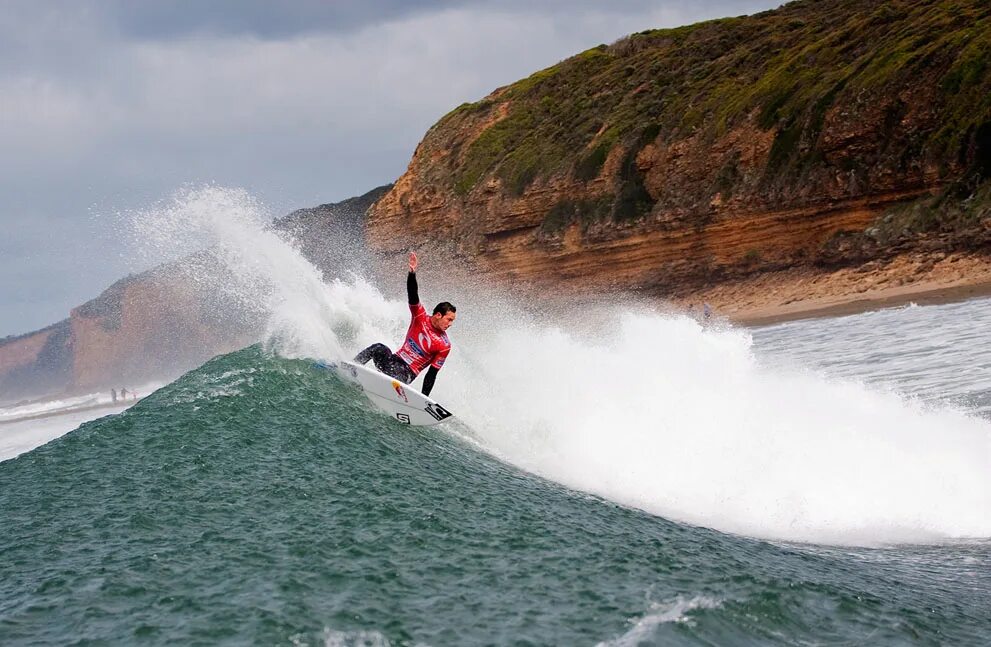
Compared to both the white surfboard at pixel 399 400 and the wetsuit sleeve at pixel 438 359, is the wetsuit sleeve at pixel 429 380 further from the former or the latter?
the white surfboard at pixel 399 400

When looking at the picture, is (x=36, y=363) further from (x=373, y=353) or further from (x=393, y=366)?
(x=393, y=366)

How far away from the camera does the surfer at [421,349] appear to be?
11.8 meters

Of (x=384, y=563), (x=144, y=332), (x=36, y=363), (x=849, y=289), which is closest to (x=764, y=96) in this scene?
(x=849, y=289)

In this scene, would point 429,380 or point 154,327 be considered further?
point 154,327

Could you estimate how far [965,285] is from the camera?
29219mm

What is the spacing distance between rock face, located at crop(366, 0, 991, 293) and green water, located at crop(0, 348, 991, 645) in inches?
1090

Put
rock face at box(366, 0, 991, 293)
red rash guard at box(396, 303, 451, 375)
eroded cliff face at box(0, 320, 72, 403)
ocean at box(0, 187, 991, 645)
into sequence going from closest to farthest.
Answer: ocean at box(0, 187, 991, 645) < red rash guard at box(396, 303, 451, 375) < rock face at box(366, 0, 991, 293) < eroded cliff face at box(0, 320, 72, 403)

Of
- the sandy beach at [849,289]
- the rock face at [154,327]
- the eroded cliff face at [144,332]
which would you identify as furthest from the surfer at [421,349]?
the eroded cliff face at [144,332]

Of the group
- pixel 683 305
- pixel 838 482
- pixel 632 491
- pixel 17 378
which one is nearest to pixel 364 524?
pixel 632 491

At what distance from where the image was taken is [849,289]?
113 ft

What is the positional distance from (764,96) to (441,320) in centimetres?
3497

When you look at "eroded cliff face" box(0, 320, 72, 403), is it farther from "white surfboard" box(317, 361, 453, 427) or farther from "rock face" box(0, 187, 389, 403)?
"white surfboard" box(317, 361, 453, 427)

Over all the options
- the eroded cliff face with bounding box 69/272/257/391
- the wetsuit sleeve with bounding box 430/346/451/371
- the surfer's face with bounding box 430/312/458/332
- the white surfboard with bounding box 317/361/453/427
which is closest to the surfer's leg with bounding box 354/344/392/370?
the white surfboard with bounding box 317/361/453/427

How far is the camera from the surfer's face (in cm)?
1176
